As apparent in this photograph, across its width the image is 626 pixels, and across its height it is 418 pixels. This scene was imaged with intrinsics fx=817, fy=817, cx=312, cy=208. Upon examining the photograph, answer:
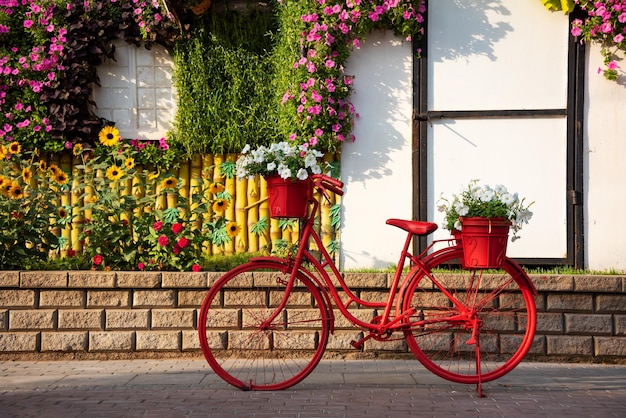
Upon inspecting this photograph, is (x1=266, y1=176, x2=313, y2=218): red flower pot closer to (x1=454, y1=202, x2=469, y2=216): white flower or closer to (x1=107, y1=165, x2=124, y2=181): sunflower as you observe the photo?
(x1=454, y1=202, x2=469, y2=216): white flower

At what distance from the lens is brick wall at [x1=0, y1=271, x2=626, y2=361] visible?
6402mm

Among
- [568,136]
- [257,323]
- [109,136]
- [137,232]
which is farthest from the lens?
[568,136]

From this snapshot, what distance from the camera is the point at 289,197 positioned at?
17.0ft

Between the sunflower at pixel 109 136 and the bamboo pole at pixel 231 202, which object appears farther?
the bamboo pole at pixel 231 202

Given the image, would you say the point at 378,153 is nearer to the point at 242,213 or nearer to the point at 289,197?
the point at 242,213

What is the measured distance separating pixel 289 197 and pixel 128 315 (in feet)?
6.55

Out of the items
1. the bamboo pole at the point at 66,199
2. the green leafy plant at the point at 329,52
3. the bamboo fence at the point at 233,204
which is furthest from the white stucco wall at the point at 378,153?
the bamboo pole at the point at 66,199

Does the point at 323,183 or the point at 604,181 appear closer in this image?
the point at 323,183

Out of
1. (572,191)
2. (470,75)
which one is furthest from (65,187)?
(572,191)

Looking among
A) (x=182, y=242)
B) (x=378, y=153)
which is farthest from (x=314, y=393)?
(x=378, y=153)

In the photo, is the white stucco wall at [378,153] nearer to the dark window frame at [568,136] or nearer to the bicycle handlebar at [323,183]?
the dark window frame at [568,136]

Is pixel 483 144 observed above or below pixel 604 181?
above

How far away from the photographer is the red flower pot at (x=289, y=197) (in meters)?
5.19

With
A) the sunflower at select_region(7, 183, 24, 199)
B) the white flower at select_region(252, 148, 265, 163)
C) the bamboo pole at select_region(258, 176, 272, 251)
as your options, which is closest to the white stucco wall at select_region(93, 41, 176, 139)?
the bamboo pole at select_region(258, 176, 272, 251)
